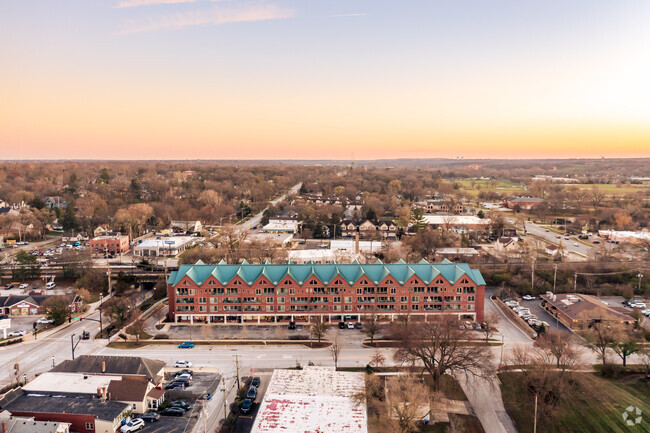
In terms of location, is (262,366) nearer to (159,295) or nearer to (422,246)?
(159,295)

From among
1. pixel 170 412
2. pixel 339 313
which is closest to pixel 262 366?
pixel 170 412

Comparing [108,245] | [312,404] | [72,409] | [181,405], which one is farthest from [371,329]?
[108,245]

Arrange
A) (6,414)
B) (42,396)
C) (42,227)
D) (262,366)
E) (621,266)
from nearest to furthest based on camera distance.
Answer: (6,414) → (42,396) → (262,366) → (621,266) → (42,227)

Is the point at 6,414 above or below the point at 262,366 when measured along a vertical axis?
above

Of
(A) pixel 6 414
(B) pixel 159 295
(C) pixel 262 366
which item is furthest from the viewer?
(B) pixel 159 295

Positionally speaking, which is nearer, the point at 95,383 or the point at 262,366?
the point at 95,383

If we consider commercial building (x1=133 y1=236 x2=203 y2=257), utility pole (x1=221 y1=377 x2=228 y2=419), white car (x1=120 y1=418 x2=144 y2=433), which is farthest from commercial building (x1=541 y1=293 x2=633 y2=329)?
commercial building (x1=133 y1=236 x2=203 y2=257)

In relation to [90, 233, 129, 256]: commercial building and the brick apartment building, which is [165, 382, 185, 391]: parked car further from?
[90, 233, 129, 256]: commercial building
